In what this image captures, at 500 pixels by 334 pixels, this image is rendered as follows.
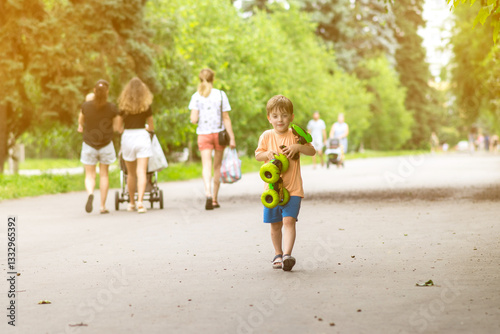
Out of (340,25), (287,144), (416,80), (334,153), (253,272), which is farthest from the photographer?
(416,80)

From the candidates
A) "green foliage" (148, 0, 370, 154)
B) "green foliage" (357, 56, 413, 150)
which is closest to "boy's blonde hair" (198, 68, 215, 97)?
"green foliage" (148, 0, 370, 154)

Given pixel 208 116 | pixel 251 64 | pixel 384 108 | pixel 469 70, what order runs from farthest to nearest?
pixel 384 108 → pixel 469 70 → pixel 251 64 → pixel 208 116

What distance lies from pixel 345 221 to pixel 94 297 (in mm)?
5838

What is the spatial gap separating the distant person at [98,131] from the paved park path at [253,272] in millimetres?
594

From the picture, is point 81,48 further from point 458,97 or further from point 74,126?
point 458,97

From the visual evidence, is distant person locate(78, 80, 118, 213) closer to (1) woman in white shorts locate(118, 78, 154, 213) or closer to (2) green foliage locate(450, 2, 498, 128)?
(1) woman in white shorts locate(118, 78, 154, 213)

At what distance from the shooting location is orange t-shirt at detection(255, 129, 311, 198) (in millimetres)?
7438

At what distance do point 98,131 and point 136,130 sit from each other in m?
0.59

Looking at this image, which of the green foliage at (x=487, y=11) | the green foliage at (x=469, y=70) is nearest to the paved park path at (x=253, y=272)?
the green foliage at (x=487, y=11)

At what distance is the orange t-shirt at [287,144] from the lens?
744cm

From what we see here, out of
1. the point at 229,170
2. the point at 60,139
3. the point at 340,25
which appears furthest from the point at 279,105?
the point at 340,25

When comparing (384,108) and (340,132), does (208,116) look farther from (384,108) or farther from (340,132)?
(384,108)

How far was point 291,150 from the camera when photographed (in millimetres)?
7348

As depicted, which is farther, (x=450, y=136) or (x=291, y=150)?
(x=450, y=136)
